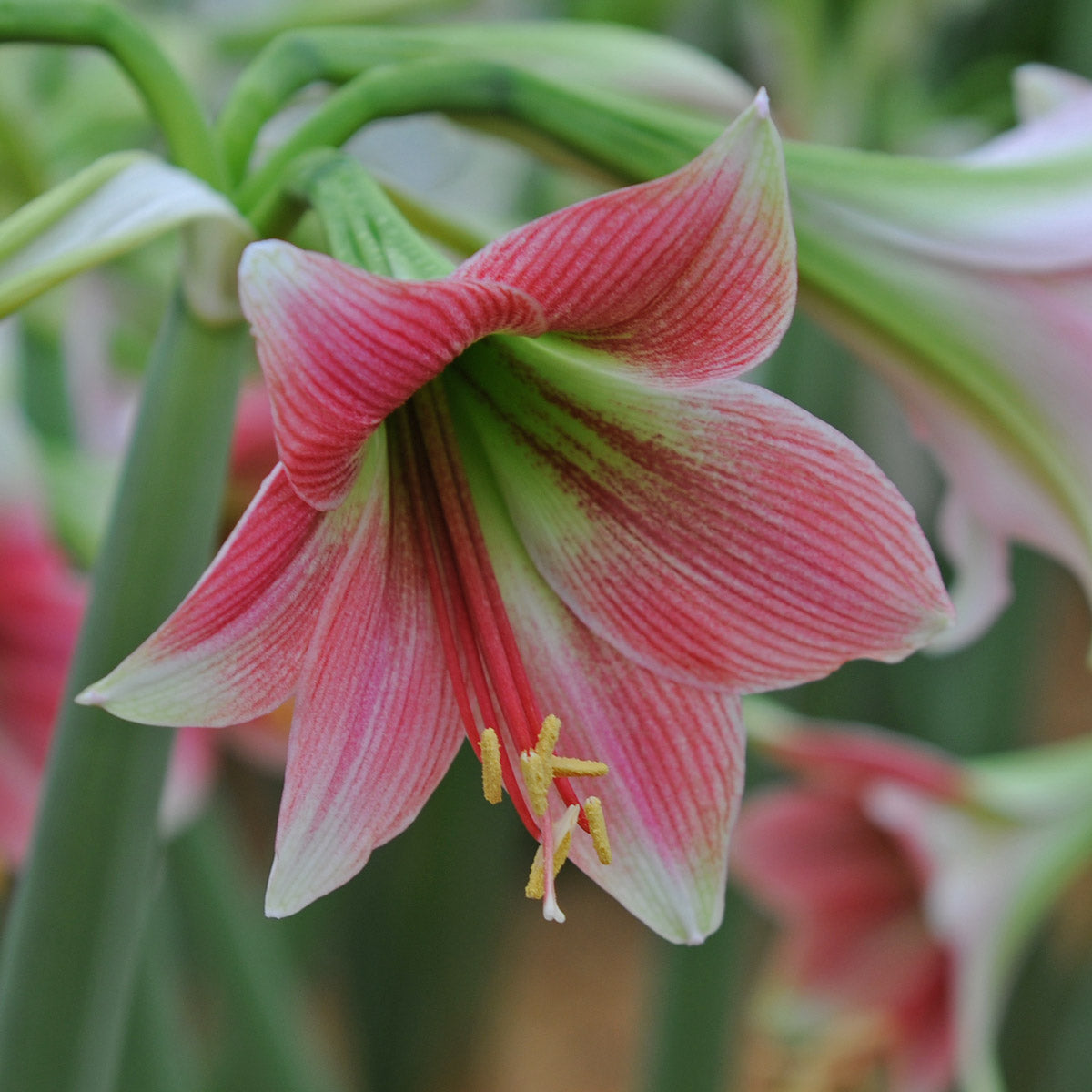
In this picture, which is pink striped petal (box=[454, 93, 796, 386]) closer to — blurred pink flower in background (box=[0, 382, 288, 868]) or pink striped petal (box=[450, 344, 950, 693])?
pink striped petal (box=[450, 344, 950, 693])

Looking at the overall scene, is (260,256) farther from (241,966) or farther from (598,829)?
(241,966)

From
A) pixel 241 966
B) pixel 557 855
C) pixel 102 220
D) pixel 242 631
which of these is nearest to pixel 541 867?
pixel 557 855

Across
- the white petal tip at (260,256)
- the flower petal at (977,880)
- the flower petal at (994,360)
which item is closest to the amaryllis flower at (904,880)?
the flower petal at (977,880)

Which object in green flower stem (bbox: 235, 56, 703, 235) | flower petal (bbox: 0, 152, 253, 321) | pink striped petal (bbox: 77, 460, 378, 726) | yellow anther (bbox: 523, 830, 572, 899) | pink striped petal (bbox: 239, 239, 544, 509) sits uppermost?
green flower stem (bbox: 235, 56, 703, 235)

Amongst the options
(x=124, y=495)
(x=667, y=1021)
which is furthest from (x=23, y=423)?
(x=667, y=1021)

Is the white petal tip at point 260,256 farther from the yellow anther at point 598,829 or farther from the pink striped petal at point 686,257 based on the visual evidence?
the yellow anther at point 598,829

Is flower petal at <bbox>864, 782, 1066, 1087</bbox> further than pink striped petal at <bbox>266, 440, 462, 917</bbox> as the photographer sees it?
Yes

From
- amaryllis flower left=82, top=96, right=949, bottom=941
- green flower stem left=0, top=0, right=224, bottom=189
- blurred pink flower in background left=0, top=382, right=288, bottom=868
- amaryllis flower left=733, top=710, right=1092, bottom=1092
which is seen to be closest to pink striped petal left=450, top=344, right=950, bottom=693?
amaryllis flower left=82, top=96, right=949, bottom=941
